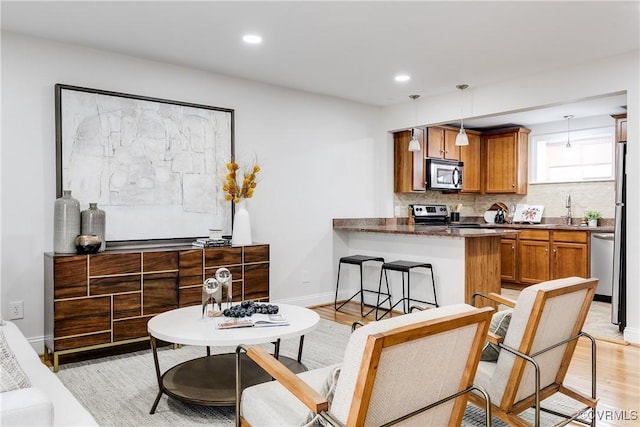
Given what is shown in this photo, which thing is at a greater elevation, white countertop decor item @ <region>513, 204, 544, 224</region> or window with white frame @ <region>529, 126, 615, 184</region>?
window with white frame @ <region>529, 126, 615, 184</region>

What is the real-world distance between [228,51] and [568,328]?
3121 millimetres

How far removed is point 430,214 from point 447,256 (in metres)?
2.19

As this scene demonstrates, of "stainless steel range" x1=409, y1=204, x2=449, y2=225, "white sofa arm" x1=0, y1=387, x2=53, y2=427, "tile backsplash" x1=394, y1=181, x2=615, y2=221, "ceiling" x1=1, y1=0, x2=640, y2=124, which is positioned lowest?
"white sofa arm" x1=0, y1=387, x2=53, y2=427

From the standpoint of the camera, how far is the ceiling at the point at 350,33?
294 centimetres

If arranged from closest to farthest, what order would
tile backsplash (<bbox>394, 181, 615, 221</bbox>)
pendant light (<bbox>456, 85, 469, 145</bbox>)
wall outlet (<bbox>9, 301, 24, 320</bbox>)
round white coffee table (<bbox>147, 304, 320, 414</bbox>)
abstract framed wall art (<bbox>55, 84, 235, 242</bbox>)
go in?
1. round white coffee table (<bbox>147, 304, 320, 414</bbox>)
2. wall outlet (<bbox>9, 301, 24, 320</bbox>)
3. abstract framed wall art (<bbox>55, 84, 235, 242</bbox>)
4. pendant light (<bbox>456, 85, 469, 145</bbox>)
5. tile backsplash (<bbox>394, 181, 615, 221</bbox>)

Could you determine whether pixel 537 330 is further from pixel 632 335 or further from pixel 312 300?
pixel 312 300

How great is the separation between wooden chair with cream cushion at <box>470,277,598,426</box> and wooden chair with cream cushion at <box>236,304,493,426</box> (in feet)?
1.38

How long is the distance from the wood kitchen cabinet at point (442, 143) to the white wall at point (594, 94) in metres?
1.13

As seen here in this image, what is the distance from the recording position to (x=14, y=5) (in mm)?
2893

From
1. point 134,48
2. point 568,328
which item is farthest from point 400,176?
point 568,328

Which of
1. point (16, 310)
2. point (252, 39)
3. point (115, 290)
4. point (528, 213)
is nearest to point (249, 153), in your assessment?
point (252, 39)

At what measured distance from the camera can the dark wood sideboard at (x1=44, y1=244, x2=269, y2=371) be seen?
10.3 ft

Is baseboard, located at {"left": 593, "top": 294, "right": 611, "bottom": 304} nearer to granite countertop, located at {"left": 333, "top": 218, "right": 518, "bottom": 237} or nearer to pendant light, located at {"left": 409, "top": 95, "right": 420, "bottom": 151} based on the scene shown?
granite countertop, located at {"left": 333, "top": 218, "right": 518, "bottom": 237}

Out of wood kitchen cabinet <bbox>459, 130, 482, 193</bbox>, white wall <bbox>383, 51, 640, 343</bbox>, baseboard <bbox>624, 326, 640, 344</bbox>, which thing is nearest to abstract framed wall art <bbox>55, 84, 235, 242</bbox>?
white wall <bbox>383, 51, 640, 343</bbox>
